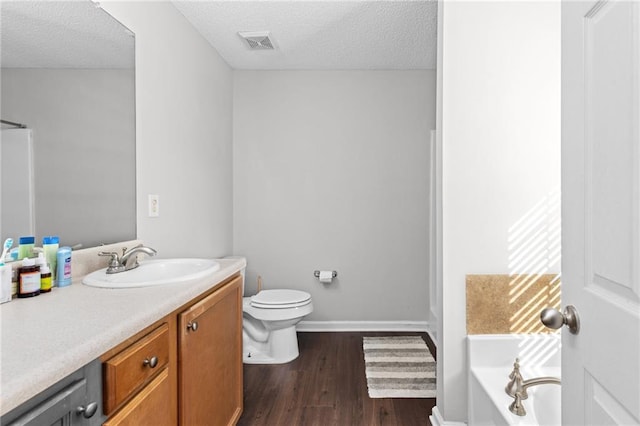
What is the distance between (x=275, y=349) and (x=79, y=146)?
6.55ft

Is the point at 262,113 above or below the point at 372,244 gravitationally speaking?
above

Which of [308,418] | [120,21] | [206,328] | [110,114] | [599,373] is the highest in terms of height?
[120,21]

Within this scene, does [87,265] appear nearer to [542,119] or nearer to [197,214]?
[197,214]

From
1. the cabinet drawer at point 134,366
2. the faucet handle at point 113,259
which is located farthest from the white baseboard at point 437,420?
the faucet handle at point 113,259

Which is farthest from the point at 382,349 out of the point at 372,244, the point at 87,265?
the point at 87,265

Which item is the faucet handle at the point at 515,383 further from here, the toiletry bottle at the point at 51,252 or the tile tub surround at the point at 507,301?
the toiletry bottle at the point at 51,252

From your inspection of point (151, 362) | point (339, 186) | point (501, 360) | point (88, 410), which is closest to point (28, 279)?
point (151, 362)

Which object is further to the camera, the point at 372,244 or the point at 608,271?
the point at 372,244

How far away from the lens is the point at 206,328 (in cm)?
150

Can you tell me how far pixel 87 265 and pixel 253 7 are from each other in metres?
1.88

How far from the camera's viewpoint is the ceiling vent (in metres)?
2.84

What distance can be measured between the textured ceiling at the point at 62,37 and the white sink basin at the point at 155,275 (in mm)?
788

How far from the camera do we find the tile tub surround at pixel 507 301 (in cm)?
192

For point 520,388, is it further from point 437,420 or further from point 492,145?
point 492,145
